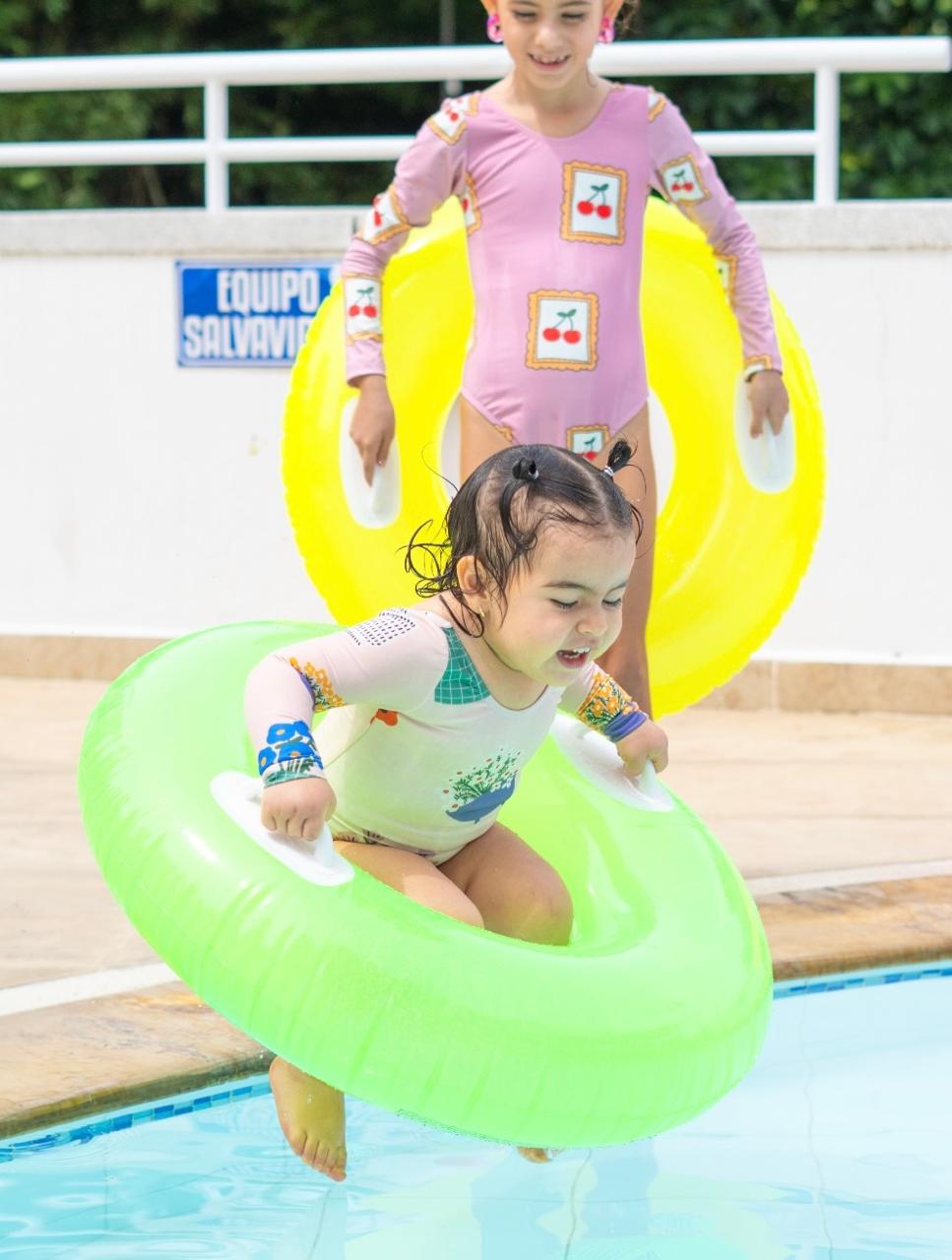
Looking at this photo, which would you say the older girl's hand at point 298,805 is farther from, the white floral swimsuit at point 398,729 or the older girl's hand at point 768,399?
the older girl's hand at point 768,399

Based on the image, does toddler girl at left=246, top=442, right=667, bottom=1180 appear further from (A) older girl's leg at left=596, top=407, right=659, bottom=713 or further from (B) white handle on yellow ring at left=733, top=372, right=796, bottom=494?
(B) white handle on yellow ring at left=733, top=372, right=796, bottom=494

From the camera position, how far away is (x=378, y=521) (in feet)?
13.4

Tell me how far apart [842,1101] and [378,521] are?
1506mm

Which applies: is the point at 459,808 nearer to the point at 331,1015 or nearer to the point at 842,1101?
the point at 331,1015

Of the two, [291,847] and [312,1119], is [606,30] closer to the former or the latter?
[291,847]

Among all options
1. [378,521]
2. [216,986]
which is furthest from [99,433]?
[216,986]

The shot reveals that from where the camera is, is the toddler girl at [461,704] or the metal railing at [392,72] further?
the metal railing at [392,72]

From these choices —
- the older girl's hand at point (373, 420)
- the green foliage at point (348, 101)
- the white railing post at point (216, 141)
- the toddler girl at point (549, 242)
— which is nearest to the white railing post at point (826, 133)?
the white railing post at point (216, 141)

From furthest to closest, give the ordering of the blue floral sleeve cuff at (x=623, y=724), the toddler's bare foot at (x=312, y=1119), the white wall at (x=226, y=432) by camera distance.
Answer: the white wall at (x=226, y=432) < the blue floral sleeve cuff at (x=623, y=724) < the toddler's bare foot at (x=312, y=1119)

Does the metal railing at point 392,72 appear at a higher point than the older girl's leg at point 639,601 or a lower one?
higher

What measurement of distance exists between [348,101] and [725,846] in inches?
382

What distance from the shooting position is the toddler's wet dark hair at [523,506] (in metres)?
2.60

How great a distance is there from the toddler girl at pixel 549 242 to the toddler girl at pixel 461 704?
2.68 feet

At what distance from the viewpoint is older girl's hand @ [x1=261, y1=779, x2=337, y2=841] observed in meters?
2.47
